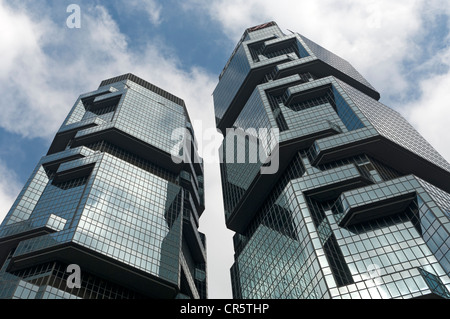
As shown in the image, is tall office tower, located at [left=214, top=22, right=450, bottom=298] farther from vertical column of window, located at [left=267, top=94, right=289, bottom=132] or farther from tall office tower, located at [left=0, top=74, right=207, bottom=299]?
tall office tower, located at [left=0, top=74, right=207, bottom=299]

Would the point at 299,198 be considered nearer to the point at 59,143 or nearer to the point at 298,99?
the point at 298,99

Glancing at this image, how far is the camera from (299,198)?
73.4 meters

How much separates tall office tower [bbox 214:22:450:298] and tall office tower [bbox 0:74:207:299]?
49.5 feet

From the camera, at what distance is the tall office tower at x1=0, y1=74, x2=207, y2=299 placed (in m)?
68.2

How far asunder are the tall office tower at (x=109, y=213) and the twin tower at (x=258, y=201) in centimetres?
28

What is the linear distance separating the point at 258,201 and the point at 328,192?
2371cm

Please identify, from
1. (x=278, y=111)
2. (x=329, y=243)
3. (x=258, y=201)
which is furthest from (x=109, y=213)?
(x=278, y=111)

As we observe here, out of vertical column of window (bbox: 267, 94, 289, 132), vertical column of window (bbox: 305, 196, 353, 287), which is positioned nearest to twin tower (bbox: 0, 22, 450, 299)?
vertical column of window (bbox: 305, 196, 353, 287)

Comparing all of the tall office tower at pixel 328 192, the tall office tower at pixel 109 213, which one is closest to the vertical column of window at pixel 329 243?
the tall office tower at pixel 328 192

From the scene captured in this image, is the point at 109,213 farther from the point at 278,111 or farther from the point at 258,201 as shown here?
the point at 278,111

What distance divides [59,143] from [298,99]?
6031 cm

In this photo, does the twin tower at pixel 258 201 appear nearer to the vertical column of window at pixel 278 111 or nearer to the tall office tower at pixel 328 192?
the tall office tower at pixel 328 192

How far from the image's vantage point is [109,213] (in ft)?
258

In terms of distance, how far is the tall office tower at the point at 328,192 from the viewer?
59000 mm
